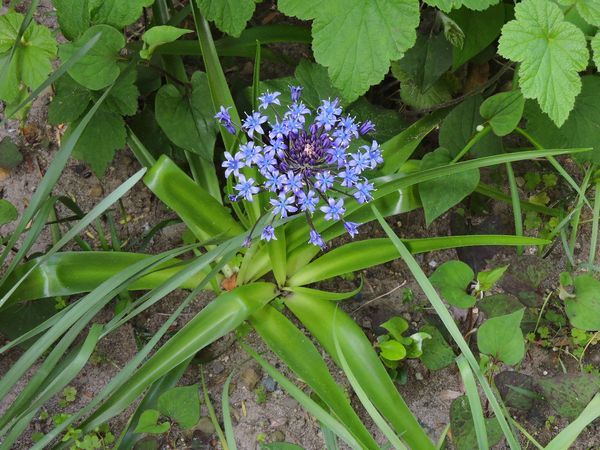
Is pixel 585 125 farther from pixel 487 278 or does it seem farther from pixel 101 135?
pixel 101 135

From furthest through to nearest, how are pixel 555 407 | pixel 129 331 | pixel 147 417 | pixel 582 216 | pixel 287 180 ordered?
1. pixel 582 216
2. pixel 129 331
3. pixel 555 407
4. pixel 147 417
5. pixel 287 180

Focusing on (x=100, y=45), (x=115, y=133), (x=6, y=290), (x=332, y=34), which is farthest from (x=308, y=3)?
(x=6, y=290)

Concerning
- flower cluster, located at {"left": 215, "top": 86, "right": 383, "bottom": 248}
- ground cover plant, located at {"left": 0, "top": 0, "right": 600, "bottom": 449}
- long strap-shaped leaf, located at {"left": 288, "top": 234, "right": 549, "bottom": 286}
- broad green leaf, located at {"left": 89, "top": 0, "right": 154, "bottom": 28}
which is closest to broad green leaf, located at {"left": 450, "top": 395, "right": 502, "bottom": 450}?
ground cover plant, located at {"left": 0, "top": 0, "right": 600, "bottom": 449}

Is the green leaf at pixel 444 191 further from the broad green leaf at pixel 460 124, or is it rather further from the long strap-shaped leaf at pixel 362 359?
the long strap-shaped leaf at pixel 362 359

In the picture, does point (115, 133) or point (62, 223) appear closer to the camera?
point (115, 133)

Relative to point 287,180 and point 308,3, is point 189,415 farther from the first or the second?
point 308,3

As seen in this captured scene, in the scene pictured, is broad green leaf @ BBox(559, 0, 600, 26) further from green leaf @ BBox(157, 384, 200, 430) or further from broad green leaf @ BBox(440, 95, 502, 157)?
green leaf @ BBox(157, 384, 200, 430)
